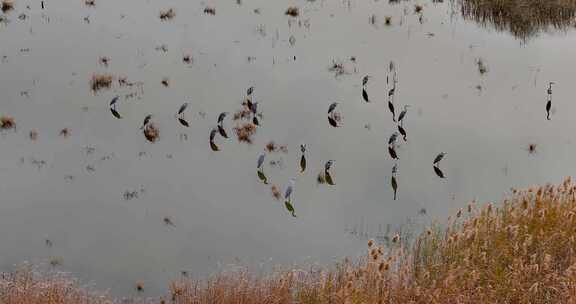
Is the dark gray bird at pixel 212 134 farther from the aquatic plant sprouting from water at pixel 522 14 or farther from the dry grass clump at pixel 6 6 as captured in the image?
the aquatic plant sprouting from water at pixel 522 14

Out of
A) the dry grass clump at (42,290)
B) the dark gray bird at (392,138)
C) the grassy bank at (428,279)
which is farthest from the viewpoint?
the dark gray bird at (392,138)

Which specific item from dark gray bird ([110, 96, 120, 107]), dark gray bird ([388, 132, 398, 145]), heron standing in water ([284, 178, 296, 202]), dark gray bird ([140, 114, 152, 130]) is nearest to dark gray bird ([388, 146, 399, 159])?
dark gray bird ([388, 132, 398, 145])

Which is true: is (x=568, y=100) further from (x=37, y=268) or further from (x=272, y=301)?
(x=37, y=268)

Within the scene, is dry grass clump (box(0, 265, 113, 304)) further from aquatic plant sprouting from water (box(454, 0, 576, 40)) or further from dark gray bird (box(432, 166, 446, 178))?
aquatic plant sprouting from water (box(454, 0, 576, 40))

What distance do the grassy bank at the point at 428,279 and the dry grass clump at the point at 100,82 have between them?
7983 mm

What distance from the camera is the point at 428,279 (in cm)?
896

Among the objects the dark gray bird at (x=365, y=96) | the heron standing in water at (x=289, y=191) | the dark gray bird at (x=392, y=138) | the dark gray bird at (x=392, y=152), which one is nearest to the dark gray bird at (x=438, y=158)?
the dark gray bird at (x=392, y=152)

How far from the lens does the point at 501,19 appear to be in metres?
24.2

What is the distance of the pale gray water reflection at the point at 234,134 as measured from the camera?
10.4 meters

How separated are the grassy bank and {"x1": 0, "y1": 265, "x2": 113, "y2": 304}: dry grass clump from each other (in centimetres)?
1

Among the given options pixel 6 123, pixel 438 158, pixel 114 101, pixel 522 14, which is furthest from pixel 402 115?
pixel 522 14

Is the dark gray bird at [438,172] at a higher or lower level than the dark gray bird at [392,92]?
lower

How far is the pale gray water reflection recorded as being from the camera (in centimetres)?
1039

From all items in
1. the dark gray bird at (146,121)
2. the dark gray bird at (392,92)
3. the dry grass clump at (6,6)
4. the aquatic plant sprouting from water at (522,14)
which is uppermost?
the aquatic plant sprouting from water at (522,14)
